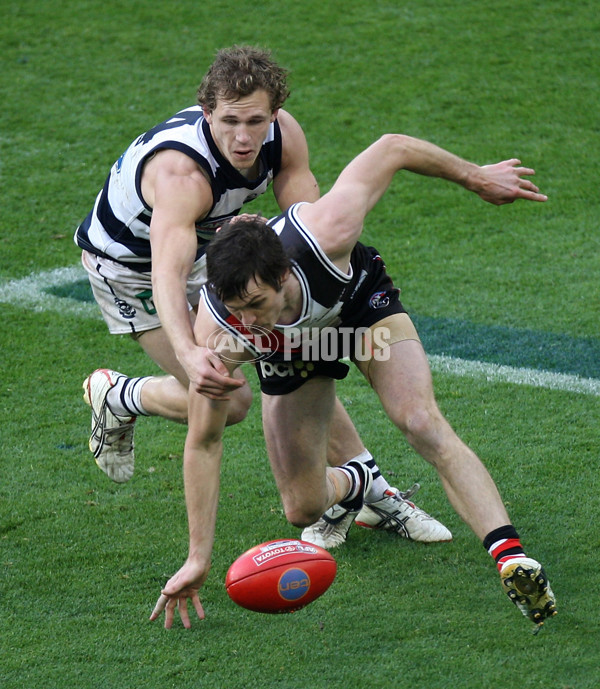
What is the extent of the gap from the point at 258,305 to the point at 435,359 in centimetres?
293

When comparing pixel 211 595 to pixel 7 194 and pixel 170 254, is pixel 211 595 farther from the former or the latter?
pixel 7 194

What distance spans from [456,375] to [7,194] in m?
4.70

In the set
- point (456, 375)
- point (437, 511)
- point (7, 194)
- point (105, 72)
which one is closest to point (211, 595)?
point (437, 511)

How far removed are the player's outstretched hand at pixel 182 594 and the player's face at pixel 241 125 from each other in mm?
1675

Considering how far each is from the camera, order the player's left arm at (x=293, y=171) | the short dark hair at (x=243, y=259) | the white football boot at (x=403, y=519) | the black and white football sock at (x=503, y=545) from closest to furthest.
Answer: the short dark hair at (x=243, y=259) < the black and white football sock at (x=503, y=545) < the white football boot at (x=403, y=519) < the player's left arm at (x=293, y=171)

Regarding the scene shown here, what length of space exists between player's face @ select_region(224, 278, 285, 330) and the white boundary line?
2629 mm

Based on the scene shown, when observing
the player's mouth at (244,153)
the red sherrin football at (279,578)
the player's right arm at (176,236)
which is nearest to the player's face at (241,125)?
the player's mouth at (244,153)

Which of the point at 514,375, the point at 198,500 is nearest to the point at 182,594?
the point at 198,500

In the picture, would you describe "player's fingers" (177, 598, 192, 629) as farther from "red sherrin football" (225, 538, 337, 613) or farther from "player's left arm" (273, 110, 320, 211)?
"player's left arm" (273, 110, 320, 211)

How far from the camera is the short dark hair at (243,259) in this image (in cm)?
347

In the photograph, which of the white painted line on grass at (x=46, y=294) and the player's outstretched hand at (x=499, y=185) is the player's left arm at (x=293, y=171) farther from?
the white painted line on grass at (x=46, y=294)

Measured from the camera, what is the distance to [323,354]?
4.20 metres

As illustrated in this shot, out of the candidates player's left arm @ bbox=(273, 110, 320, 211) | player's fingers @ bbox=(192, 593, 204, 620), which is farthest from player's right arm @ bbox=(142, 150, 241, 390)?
player's fingers @ bbox=(192, 593, 204, 620)

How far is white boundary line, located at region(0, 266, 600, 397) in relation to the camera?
5.92 metres
